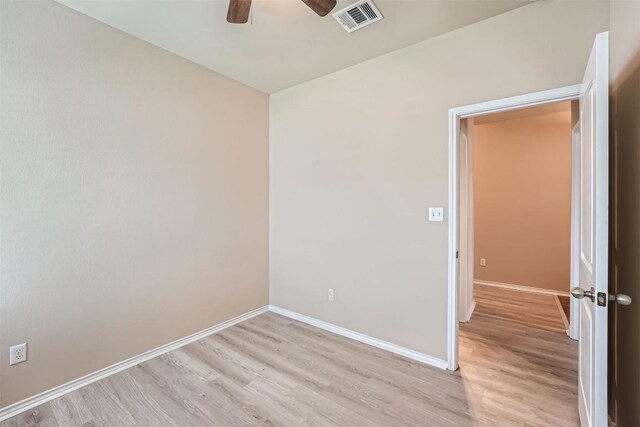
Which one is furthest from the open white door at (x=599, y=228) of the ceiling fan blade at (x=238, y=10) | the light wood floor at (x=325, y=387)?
the ceiling fan blade at (x=238, y=10)

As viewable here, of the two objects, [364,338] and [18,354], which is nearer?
[18,354]

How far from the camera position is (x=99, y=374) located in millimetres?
2166

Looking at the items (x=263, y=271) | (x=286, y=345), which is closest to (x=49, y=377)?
(x=286, y=345)

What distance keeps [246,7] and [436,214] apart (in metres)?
1.90

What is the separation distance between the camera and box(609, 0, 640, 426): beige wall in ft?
4.29

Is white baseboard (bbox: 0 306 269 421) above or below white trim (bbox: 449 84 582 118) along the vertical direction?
below

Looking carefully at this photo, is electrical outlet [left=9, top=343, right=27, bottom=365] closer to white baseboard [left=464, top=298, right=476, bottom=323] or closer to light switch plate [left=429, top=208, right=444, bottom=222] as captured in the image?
light switch plate [left=429, top=208, right=444, bottom=222]

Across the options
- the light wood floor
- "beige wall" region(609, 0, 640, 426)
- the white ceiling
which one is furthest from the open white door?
the white ceiling

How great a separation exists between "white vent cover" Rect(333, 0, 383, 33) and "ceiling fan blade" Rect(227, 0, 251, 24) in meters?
0.65

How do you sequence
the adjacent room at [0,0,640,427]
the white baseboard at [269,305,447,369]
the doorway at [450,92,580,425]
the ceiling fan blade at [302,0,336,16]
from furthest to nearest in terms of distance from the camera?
1. the doorway at [450,92,580,425]
2. the white baseboard at [269,305,447,369]
3. the adjacent room at [0,0,640,427]
4. the ceiling fan blade at [302,0,336,16]

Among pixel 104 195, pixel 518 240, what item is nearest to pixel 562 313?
pixel 518 240

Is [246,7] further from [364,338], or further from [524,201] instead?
[524,201]

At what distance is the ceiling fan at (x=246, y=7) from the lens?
1590mm

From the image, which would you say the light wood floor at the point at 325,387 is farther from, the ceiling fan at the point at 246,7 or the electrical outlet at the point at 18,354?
the ceiling fan at the point at 246,7
